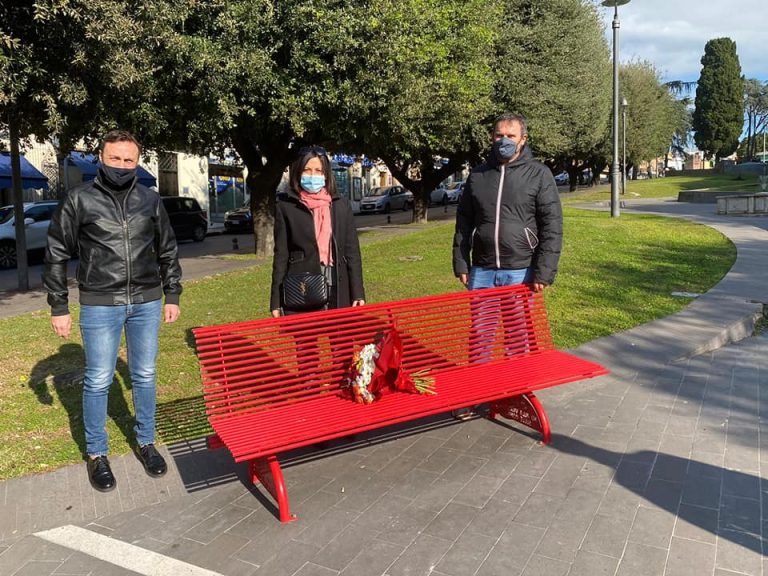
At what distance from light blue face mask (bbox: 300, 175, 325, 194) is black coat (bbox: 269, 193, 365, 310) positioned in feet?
0.29

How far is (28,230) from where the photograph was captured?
17734 millimetres

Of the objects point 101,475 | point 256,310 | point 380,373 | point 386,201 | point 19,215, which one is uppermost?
point 386,201

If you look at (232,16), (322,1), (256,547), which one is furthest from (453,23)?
(256,547)

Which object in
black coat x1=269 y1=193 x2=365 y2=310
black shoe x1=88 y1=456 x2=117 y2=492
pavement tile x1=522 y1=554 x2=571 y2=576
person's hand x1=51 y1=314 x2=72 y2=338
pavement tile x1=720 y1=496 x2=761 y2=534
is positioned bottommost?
pavement tile x1=522 y1=554 x2=571 y2=576

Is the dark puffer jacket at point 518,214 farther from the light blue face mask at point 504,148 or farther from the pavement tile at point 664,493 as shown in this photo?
the pavement tile at point 664,493

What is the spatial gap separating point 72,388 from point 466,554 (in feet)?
12.5

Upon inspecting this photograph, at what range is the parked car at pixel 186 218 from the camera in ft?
77.1

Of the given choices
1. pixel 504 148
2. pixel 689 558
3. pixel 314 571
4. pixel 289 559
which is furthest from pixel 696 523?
pixel 504 148

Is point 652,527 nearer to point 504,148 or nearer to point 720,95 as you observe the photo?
point 504,148

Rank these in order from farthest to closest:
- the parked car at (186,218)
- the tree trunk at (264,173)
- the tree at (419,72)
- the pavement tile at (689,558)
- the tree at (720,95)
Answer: the tree at (720,95) → the parked car at (186,218) → the tree trunk at (264,173) → the tree at (419,72) → the pavement tile at (689,558)

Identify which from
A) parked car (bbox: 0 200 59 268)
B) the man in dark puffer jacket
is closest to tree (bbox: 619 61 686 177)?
parked car (bbox: 0 200 59 268)

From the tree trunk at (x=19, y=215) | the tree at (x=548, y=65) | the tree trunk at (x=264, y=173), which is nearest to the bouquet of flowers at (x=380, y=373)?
the tree trunk at (x=19, y=215)

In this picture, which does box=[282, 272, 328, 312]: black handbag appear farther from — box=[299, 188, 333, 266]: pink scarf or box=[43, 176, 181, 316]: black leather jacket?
box=[43, 176, 181, 316]: black leather jacket

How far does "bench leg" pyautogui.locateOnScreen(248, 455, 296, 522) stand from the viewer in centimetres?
321
